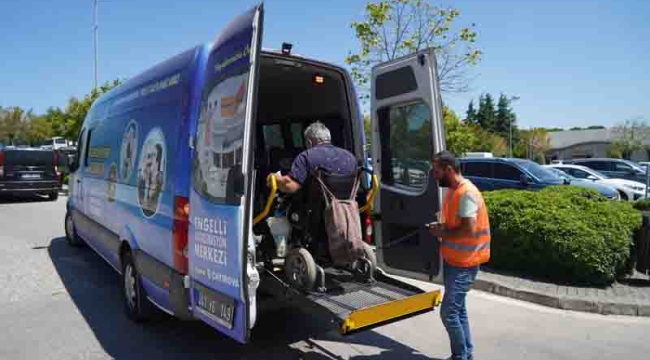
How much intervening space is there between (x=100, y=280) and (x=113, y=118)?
2306 millimetres

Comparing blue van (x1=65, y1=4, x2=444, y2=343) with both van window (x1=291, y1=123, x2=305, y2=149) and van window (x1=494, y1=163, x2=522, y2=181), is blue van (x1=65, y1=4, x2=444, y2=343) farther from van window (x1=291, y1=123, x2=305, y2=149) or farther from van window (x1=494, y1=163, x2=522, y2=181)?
van window (x1=494, y1=163, x2=522, y2=181)

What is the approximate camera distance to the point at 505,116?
79.7 m

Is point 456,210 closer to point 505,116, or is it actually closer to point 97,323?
point 97,323

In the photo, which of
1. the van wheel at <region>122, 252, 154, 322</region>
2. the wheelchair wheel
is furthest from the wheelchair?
the van wheel at <region>122, 252, 154, 322</region>

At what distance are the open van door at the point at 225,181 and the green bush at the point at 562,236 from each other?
4.65 m

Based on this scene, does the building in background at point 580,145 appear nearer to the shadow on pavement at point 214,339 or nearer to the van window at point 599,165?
the van window at point 599,165

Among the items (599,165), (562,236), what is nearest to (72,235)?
(562,236)

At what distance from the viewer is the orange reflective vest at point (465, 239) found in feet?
12.3

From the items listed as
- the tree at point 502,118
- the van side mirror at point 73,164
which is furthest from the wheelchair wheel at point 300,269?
the tree at point 502,118

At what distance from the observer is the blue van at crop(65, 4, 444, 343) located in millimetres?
3307

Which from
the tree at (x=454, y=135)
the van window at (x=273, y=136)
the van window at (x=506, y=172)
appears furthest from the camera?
the tree at (x=454, y=135)

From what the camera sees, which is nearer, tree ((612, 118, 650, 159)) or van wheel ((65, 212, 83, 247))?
van wheel ((65, 212, 83, 247))

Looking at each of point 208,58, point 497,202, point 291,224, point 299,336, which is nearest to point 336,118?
point 291,224

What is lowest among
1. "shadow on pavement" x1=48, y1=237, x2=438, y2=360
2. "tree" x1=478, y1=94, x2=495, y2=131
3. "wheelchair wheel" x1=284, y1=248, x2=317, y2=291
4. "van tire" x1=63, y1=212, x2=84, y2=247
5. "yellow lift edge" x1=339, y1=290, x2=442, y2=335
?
"shadow on pavement" x1=48, y1=237, x2=438, y2=360
